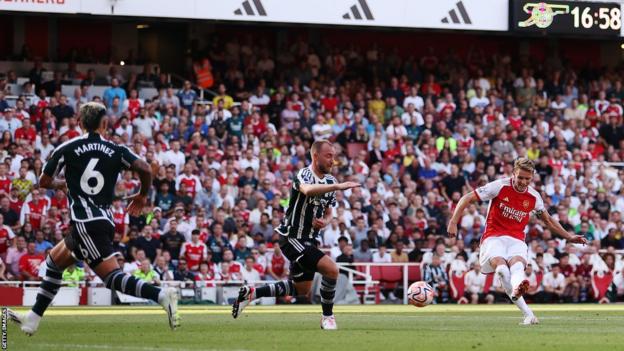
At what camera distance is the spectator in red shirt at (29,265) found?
26844mm

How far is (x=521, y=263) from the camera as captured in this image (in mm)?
17000

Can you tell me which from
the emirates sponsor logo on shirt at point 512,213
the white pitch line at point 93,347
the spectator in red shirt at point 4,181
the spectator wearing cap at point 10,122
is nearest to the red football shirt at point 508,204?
the emirates sponsor logo on shirt at point 512,213

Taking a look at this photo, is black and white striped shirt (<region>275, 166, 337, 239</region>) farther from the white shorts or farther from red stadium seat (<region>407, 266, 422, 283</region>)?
red stadium seat (<region>407, 266, 422, 283</region>)

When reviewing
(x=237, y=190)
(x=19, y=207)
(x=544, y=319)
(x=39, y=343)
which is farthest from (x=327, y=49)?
(x=39, y=343)

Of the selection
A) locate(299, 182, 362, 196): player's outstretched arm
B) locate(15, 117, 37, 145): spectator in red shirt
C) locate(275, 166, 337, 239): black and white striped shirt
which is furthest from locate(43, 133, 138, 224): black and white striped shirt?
locate(15, 117, 37, 145): spectator in red shirt

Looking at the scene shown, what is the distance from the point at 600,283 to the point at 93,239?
20.0 metres

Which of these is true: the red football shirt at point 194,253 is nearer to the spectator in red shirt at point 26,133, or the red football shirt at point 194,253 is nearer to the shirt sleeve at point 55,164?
the spectator in red shirt at point 26,133

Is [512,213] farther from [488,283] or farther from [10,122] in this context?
[10,122]

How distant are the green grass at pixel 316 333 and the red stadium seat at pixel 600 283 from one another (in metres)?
11.2

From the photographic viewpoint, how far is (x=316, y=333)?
14719 mm

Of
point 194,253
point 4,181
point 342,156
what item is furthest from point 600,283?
point 4,181

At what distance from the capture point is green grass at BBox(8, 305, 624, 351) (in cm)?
1255

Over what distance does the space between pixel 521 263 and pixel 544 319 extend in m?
2.26

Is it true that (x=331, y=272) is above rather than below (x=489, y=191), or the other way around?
below
